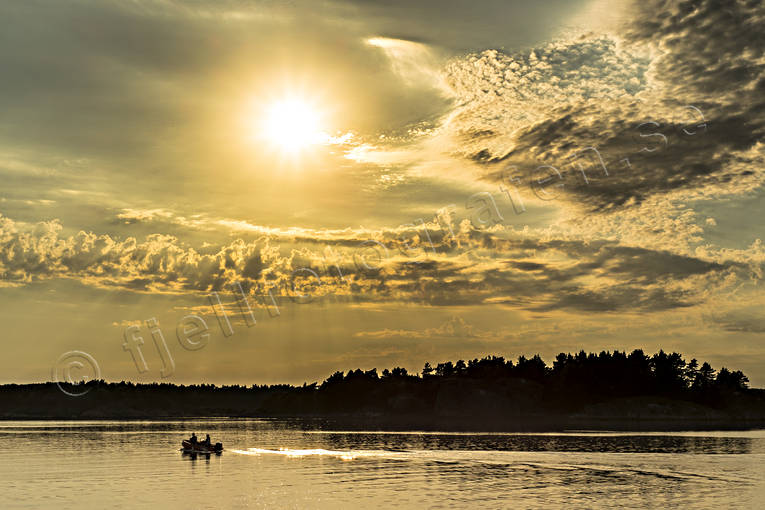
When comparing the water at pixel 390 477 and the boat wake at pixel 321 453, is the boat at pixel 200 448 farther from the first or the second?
the boat wake at pixel 321 453

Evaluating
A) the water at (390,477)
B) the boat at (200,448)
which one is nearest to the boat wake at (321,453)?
the water at (390,477)

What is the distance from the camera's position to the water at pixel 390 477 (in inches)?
2399

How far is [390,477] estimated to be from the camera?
77.2m

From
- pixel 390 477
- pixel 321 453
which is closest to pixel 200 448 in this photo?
pixel 321 453

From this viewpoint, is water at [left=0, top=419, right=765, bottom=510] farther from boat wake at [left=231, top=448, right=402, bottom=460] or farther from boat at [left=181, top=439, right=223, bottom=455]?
boat at [left=181, top=439, right=223, bottom=455]

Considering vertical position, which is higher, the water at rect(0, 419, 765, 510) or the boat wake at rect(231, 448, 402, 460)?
the water at rect(0, 419, 765, 510)

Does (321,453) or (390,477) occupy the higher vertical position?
(390,477)

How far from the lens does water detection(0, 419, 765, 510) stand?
200 ft

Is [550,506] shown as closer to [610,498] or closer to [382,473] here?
[610,498]

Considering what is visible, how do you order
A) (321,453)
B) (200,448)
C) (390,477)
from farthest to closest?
(321,453), (200,448), (390,477)

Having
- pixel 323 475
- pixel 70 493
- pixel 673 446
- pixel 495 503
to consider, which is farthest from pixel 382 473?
pixel 673 446

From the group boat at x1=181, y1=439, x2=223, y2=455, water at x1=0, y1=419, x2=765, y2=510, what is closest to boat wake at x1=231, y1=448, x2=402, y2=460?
water at x1=0, y1=419, x2=765, y2=510

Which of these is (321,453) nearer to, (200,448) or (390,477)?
(200,448)

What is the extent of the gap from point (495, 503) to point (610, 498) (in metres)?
11.3
